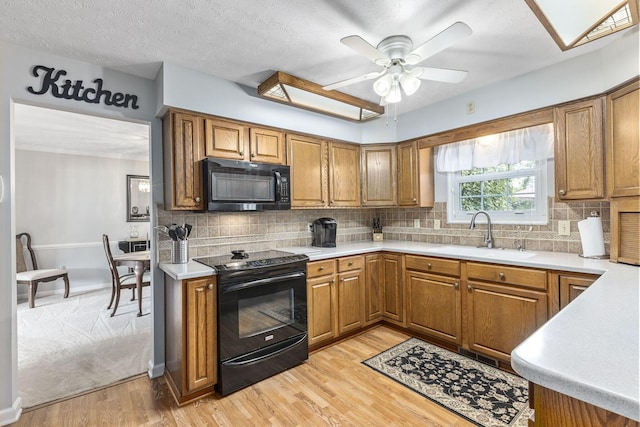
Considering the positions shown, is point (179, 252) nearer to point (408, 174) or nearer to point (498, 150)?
point (408, 174)

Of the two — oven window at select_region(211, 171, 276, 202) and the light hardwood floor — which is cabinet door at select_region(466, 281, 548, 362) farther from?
oven window at select_region(211, 171, 276, 202)

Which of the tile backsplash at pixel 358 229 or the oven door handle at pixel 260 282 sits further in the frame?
the tile backsplash at pixel 358 229

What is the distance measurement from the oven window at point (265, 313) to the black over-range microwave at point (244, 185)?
0.76 m

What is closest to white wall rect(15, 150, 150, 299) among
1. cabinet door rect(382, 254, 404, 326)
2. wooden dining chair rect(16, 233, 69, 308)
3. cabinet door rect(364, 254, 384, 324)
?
wooden dining chair rect(16, 233, 69, 308)

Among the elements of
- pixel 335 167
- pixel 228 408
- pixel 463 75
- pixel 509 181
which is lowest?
pixel 228 408

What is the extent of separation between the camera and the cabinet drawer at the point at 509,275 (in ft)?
7.18

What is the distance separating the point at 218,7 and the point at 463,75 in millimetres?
1517

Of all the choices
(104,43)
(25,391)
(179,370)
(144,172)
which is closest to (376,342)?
(179,370)

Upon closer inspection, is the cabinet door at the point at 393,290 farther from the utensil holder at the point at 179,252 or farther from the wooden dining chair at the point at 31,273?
the wooden dining chair at the point at 31,273

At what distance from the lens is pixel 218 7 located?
1.67 metres

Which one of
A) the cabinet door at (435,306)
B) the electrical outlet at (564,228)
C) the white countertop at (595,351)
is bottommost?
the cabinet door at (435,306)

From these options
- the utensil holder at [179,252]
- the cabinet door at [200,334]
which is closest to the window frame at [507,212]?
A: the cabinet door at [200,334]

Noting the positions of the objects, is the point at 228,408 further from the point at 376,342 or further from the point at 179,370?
the point at 376,342

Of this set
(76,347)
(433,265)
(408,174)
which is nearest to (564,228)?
(433,265)
